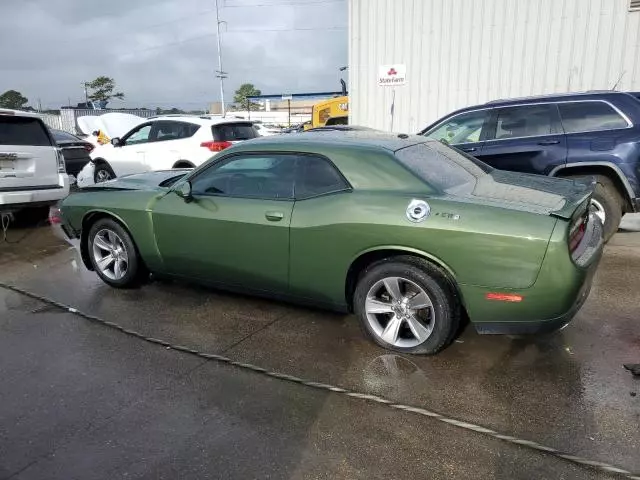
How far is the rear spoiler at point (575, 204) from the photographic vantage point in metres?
3.12

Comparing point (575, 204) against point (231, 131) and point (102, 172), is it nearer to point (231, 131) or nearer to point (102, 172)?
point (231, 131)

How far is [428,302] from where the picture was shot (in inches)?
136

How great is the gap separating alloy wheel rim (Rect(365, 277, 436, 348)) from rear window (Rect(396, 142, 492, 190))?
2.49 feet

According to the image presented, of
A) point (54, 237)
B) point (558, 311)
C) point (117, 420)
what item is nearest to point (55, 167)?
point (54, 237)

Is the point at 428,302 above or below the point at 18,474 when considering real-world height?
above

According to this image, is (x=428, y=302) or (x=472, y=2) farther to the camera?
(x=472, y=2)

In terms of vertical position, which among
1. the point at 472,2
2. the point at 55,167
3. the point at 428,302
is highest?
the point at 472,2

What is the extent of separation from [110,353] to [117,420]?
95cm

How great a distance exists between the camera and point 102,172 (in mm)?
10562

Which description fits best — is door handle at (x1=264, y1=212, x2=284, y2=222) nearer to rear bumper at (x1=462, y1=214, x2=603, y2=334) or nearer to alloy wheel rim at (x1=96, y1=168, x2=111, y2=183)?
rear bumper at (x1=462, y1=214, x2=603, y2=334)

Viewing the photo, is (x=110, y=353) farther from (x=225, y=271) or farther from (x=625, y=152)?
(x=625, y=152)

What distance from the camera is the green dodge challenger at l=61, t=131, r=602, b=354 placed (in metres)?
3.15

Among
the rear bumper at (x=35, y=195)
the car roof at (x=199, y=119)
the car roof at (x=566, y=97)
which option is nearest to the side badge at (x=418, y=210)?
the car roof at (x=566, y=97)

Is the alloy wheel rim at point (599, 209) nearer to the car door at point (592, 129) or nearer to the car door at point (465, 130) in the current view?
the car door at point (592, 129)
